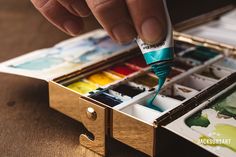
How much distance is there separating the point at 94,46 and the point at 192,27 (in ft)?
0.62

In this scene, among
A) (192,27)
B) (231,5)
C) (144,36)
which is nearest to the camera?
(144,36)

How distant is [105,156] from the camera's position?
0.48m

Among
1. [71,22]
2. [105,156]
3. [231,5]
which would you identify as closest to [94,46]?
[71,22]

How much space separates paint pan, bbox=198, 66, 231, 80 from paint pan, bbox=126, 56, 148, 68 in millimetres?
80

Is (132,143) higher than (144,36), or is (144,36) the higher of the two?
(144,36)

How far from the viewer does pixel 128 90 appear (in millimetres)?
542

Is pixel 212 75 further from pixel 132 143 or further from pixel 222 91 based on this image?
pixel 132 143

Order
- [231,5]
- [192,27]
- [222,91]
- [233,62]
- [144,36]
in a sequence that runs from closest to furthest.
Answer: [144,36]
[222,91]
[233,62]
[192,27]
[231,5]

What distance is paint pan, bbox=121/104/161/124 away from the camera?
1.53 ft

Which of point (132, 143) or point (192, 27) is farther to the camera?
point (192, 27)

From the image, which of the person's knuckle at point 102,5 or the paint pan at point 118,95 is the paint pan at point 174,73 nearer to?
the paint pan at point 118,95

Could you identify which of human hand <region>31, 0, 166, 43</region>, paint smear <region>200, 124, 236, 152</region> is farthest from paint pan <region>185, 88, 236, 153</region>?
Result: human hand <region>31, 0, 166, 43</region>

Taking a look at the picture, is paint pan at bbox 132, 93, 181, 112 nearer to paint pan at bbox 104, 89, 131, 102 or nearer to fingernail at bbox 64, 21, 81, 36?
paint pan at bbox 104, 89, 131, 102

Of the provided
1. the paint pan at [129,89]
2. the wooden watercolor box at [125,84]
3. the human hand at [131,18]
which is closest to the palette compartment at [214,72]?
the wooden watercolor box at [125,84]
